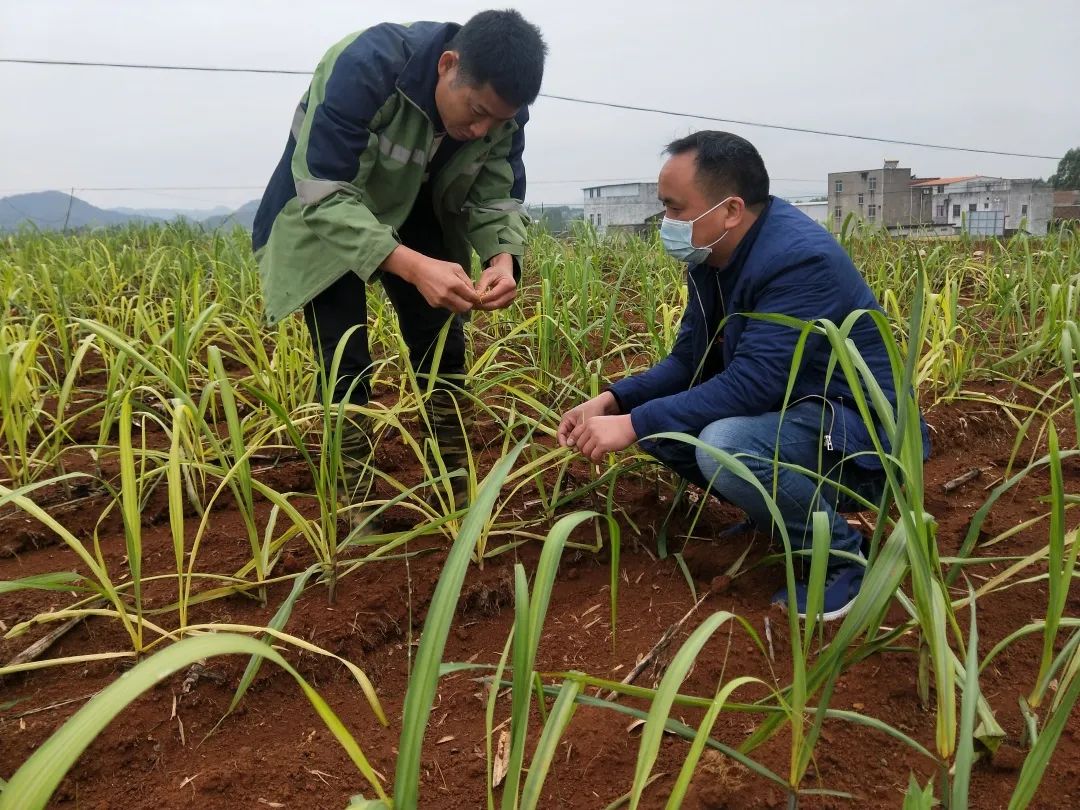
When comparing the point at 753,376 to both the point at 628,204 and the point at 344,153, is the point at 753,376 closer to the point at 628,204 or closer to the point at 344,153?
the point at 344,153

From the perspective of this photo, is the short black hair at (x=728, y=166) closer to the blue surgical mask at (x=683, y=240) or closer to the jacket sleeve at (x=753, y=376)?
the blue surgical mask at (x=683, y=240)

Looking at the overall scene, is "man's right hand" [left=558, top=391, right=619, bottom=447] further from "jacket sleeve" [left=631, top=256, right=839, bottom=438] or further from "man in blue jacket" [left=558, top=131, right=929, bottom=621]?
"jacket sleeve" [left=631, top=256, right=839, bottom=438]

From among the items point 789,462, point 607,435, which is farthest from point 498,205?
point 789,462

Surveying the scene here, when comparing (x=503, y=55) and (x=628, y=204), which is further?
(x=628, y=204)

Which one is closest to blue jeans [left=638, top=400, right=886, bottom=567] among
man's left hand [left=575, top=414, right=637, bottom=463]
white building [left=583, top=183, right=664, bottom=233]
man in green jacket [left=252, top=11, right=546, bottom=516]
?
man's left hand [left=575, top=414, right=637, bottom=463]

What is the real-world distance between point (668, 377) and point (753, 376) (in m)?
0.35

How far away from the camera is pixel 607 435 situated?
1.52m

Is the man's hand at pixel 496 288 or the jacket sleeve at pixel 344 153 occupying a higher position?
the jacket sleeve at pixel 344 153

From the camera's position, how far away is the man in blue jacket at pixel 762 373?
1521mm

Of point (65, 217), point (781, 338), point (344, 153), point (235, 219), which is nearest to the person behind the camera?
point (781, 338)

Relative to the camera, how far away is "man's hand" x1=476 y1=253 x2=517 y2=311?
179cm

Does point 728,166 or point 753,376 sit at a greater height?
point 728,166

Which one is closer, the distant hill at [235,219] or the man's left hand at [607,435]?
the man's left hand at [607,435]

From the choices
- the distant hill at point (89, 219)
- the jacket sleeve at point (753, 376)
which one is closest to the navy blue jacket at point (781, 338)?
the jacket sleeve at point (753, 376)
